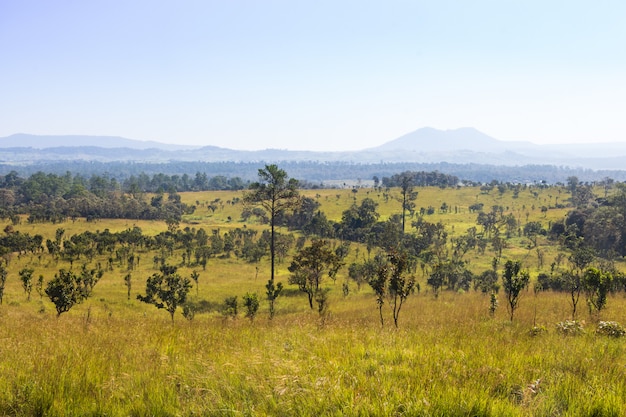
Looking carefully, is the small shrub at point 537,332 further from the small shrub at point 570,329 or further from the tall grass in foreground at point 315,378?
the tall grass in foreground at point 315,378

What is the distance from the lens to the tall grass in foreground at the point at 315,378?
4570 mm

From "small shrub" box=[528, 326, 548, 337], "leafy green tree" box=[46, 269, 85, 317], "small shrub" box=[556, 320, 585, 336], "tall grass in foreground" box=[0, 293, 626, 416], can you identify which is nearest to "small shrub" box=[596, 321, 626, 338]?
"small shrub" box=[556, 320, 585, 336]

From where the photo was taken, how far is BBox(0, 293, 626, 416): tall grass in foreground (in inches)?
180

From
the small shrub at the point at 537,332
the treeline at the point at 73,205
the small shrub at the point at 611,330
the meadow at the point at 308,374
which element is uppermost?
the meadow at the point at 308,374

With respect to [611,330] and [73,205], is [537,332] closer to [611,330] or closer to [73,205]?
[611,330]

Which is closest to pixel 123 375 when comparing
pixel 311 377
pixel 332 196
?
pixel 311 377

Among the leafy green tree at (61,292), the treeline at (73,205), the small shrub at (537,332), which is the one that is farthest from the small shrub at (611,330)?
the treeline at (73,205)

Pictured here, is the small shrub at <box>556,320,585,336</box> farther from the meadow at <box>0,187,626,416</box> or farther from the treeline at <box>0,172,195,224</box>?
the treeline at <box>0,172,195,224</box>

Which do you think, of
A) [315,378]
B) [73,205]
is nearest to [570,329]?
[315,378]

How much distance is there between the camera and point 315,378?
524 centimetres

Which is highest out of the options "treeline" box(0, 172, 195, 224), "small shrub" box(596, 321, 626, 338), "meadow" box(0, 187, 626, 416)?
"meadow" box(0, 187, 626, 416)

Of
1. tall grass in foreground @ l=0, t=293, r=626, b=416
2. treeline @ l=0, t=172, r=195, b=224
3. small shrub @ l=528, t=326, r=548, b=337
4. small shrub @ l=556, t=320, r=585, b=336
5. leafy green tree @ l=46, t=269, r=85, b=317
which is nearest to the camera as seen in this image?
tall grass in foreground @ l=0, t=293, r=626, b=416

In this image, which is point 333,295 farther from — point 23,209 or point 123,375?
point 23,209

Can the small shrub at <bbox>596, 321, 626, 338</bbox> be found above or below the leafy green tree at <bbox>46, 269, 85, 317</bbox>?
above
